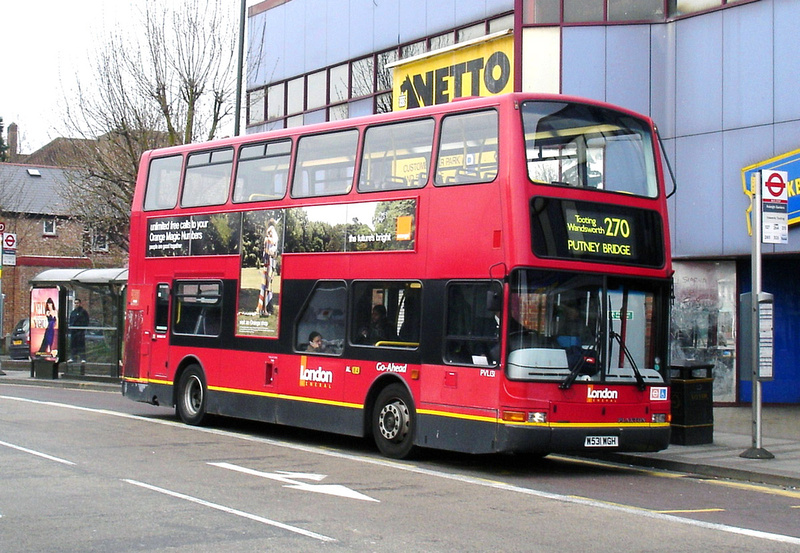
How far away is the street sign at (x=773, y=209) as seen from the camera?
527 inches

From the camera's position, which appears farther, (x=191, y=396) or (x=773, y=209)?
(x=191, y=396)

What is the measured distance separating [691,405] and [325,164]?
5978 millimetres

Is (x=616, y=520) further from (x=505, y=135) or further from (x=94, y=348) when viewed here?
(x=94, y=348)

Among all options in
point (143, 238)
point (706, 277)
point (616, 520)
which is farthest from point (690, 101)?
point (616, 520)

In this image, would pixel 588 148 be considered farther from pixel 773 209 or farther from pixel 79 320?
pixel 79 320

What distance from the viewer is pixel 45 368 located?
28266 millimetres

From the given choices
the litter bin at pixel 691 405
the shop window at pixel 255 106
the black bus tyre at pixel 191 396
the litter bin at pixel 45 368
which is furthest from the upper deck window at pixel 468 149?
the shop window at pixel 255 106

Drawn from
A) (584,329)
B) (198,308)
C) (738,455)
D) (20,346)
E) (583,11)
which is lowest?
(738,455)

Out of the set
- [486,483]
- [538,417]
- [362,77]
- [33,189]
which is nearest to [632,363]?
[538,417]

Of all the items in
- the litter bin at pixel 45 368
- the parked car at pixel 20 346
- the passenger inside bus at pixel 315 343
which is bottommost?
the litter bin at pixel 45 368

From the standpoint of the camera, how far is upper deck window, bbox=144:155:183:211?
17750 millimetres

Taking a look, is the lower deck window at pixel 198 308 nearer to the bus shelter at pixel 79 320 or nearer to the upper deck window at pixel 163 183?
the upper deck window at pixel 163 183

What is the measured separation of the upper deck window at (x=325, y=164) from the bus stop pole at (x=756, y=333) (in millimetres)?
5168

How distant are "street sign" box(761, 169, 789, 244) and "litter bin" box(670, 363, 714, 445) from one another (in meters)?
2.21
